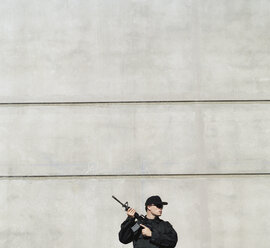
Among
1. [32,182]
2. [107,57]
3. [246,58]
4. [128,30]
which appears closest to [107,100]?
[107,57]

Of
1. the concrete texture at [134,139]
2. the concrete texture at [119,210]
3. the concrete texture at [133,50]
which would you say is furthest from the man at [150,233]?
the concrete texture at [133,50]

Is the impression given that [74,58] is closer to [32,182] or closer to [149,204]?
[32,182]

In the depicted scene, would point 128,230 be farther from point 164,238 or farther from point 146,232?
point 164,238

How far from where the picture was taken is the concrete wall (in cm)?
723

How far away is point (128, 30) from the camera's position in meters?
7.66

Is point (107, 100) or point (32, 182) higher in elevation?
point (107, 100)

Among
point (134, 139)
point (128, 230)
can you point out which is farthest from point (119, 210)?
point (128, 230)

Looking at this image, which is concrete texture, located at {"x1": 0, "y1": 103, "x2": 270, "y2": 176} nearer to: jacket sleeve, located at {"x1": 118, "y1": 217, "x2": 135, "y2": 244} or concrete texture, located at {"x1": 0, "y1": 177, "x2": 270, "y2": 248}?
concrete texture, located at {"x1": 0, "y1": 177, "x2": 270, "y2": 248}

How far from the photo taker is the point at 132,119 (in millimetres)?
7473

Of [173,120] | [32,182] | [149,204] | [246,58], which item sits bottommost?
[149,204]

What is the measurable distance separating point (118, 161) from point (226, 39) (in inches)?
100.0

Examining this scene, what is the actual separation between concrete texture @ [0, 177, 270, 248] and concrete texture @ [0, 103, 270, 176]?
19 cm

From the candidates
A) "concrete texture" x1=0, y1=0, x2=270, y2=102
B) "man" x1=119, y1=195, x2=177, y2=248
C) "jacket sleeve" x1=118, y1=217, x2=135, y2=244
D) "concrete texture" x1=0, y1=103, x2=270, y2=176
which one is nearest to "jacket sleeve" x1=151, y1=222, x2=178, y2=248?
"man" x1=119, y1=195, x2=177, y2=248

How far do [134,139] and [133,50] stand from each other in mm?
1391
